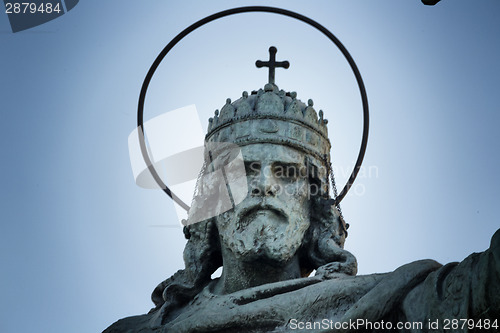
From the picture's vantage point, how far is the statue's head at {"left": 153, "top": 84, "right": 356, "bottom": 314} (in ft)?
35.9

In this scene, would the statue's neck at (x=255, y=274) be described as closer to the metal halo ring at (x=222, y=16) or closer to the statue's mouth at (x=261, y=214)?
the statue's mouth at (x=261, y=214)

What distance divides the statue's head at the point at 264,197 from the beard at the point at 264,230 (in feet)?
0.04

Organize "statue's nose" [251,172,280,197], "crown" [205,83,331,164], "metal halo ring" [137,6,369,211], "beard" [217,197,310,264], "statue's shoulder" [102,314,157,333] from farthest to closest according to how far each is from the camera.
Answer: "metal halo ring" [137,6,369,211] < "crown" [205,83,331,164] < "statue's nose" [251,172,280,197] < "statue's shoulder" [102,314,157,333] < "beard" [217,197,310,264]

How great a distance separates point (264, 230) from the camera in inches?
427

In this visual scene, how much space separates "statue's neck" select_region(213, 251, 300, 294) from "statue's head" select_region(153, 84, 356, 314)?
0.33 ft

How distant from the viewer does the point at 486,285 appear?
8.02 meters

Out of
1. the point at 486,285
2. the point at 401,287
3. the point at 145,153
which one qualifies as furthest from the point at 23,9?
the point at 486,285

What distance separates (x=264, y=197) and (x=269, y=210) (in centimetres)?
16

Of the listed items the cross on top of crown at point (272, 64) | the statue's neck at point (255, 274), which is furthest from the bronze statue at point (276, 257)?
the cross on top of crown at point (272, 64)

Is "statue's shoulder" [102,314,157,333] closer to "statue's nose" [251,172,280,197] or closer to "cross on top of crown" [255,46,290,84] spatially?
"statue's nose" [251,172,280,197]

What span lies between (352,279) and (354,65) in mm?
3416

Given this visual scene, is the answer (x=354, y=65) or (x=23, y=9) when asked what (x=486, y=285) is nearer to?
(x=354, y=65)

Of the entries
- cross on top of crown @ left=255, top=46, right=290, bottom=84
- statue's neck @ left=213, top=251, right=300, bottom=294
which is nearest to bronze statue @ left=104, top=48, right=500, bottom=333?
statue's neck @ left=213, top=251, right=300, bottom=294

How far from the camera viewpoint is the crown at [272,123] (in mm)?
11547
